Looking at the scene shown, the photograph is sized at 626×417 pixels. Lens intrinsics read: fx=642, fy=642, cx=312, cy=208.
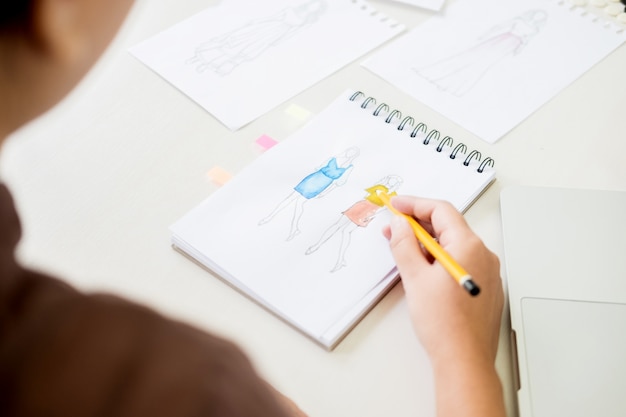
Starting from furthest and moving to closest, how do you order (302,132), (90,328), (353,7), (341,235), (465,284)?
(353,7) → (302,132) → (341,235) → (465,284) → (90,328)

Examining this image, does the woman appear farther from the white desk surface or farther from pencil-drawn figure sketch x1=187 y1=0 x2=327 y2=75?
pencil-drawn figure sketch x1=187 y1=0 x2=327 y2=75

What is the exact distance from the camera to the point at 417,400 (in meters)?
0.56

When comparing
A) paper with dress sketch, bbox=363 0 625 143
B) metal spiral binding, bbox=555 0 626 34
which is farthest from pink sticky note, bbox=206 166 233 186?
metal spiral binding, bbox=555 0 626 34

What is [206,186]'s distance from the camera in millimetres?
729

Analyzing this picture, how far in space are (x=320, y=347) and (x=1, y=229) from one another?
340mm

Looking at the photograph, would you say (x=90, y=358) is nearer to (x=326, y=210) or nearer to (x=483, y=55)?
(x=326, y=210)

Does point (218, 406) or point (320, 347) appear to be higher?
point (218, 406)

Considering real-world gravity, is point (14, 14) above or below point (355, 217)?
above

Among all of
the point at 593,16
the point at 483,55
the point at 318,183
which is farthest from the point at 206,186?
the point at 593,16

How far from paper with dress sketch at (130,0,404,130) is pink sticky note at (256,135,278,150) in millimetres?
37

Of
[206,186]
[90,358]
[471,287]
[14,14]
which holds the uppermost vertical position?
[14,14]

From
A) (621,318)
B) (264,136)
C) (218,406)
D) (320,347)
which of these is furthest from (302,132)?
(218,406)

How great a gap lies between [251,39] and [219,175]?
27cm

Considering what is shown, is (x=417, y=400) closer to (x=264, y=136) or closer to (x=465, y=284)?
(x=465, y=284)
